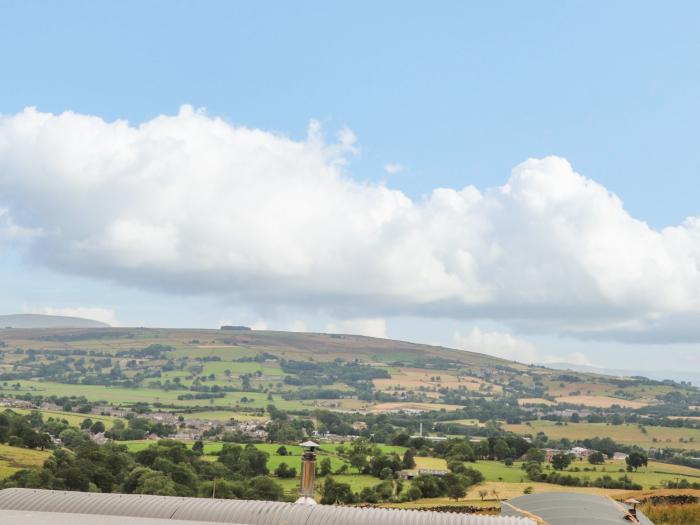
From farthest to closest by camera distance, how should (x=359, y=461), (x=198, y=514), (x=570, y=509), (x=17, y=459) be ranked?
(x=359, y=461)
(x=17, y=459)
(x=570, y=509)
(x=198, y=514)

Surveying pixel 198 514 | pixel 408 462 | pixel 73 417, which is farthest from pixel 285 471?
pixel 73 417

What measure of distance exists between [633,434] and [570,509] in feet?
534

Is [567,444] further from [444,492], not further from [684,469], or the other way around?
[444,492]

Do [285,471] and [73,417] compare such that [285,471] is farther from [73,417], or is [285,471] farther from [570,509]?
[73,417]

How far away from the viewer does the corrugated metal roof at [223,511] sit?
21266mm

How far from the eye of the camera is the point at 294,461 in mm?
101562

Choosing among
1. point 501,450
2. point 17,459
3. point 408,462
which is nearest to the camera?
point 17,459

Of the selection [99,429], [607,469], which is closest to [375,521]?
[607,469]

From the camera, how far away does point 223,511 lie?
872 inches

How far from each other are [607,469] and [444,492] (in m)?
36.2

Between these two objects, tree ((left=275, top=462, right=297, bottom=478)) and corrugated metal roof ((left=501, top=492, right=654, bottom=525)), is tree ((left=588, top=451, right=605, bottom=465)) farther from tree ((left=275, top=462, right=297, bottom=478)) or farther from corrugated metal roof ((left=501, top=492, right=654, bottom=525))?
corrugated metal roof ((left=501, top=492, right=654, bottom=525))

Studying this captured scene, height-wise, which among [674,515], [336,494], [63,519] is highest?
[63,519]

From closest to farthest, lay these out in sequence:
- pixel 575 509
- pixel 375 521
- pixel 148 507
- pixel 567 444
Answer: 1. pixel 375 521
2. pixel 148 507
3. pixel 575 509
4. pixel 567 444

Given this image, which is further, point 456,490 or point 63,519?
point 456,490
